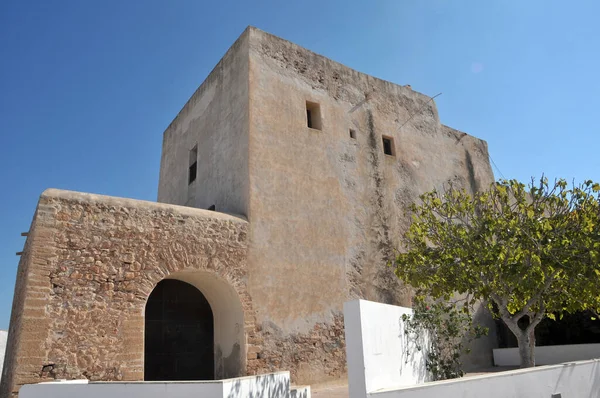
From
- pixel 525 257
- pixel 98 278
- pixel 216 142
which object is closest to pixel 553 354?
pixel 525 257

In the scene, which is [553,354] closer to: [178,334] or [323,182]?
[323,182]

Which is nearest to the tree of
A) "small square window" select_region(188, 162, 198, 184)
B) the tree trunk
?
the tree trunk

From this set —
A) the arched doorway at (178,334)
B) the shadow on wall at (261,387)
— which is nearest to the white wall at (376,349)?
the shadow on wall at (261,387)

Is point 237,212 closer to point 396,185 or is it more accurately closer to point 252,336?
point 252,336

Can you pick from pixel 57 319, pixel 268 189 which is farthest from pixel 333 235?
pixel 57 319

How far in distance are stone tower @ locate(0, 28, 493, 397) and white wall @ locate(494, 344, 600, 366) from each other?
3.64m

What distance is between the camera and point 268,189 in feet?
33.5

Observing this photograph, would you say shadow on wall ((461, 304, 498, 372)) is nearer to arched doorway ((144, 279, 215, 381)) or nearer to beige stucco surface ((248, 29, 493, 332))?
beige stucco surface ((248, 29, 493, 332))

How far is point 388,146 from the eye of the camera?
44.0 feet

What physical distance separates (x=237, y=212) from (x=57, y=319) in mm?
4111

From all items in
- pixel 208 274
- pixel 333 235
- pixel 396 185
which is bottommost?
pixel 208 274

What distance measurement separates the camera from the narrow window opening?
1188cm

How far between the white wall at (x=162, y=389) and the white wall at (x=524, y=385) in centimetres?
158

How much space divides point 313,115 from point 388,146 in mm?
2600
